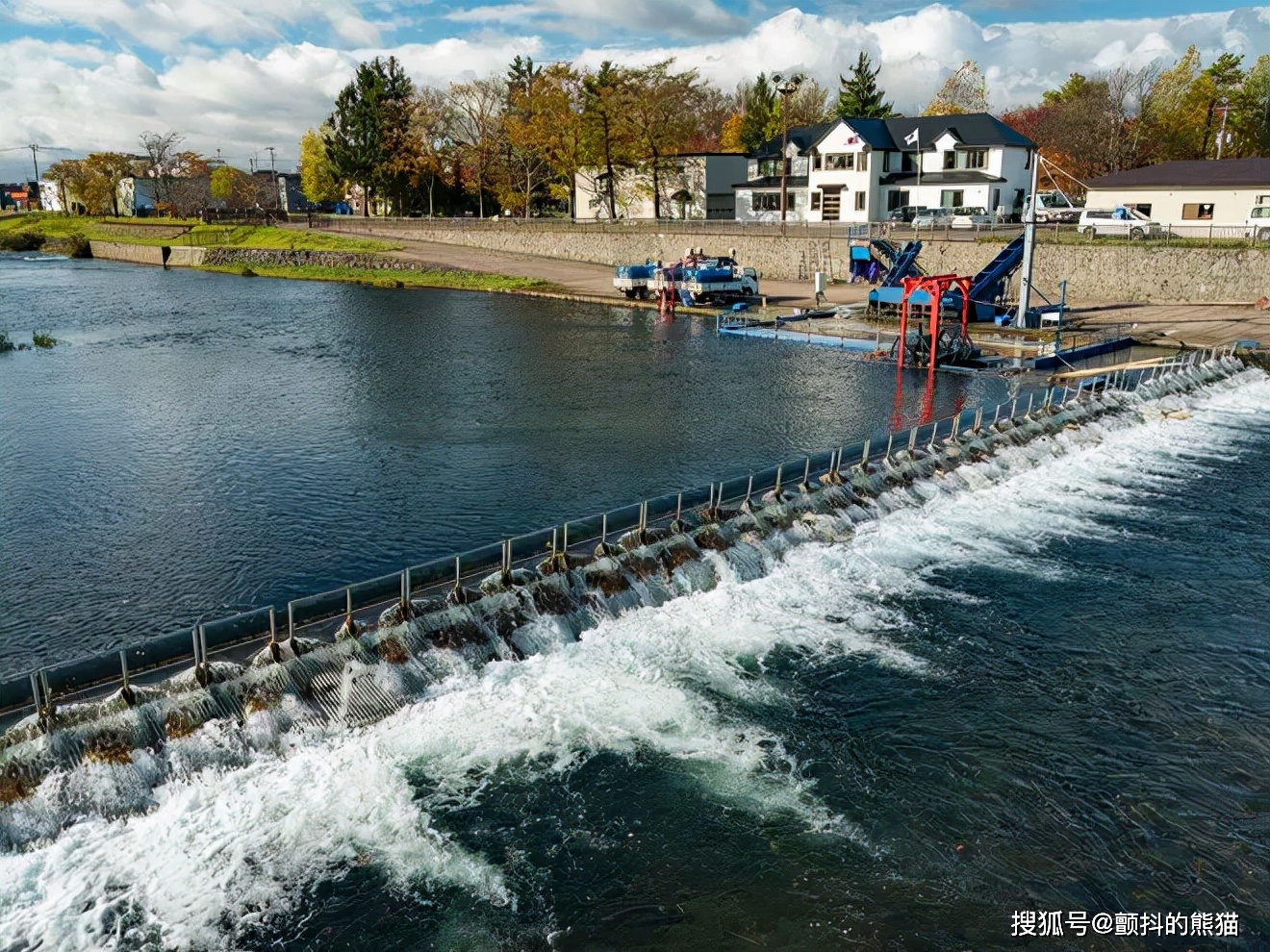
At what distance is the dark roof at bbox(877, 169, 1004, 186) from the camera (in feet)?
245

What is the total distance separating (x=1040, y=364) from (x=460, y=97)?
78.8 meters

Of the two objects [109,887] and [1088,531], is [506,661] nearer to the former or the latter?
[109,887]

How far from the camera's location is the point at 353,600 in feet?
55.9

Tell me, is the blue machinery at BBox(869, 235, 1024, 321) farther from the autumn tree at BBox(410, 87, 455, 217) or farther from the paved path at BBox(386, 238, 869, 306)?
the autumn tree at BBox(410, 87, 455, 217)

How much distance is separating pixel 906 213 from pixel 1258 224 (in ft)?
82.1

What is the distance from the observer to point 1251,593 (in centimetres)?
2011

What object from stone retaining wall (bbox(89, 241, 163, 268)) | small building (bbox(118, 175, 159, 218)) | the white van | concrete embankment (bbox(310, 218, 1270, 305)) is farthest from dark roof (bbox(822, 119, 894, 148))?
small building (bbox(118, 175, 159, 218))

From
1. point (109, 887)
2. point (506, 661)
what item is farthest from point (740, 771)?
point (109, 887)

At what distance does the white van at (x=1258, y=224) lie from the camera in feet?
175

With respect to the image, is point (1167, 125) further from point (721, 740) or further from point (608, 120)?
point (721, 740)

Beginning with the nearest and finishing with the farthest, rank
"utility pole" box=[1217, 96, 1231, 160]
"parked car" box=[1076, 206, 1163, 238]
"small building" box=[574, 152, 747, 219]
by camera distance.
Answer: "parked car" box=[1076, 206, 1163, 238] → "utility pole" box=[1217, 96, 1231, 160] → "small building" box=[574, 152, 747, 219]

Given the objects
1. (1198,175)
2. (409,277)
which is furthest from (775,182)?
(1198,175)

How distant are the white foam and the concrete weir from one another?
0.31 meters

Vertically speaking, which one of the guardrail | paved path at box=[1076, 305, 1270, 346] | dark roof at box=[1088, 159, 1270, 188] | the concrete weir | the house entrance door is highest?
dark roof at box=[1088, 159, 1270, 188]
